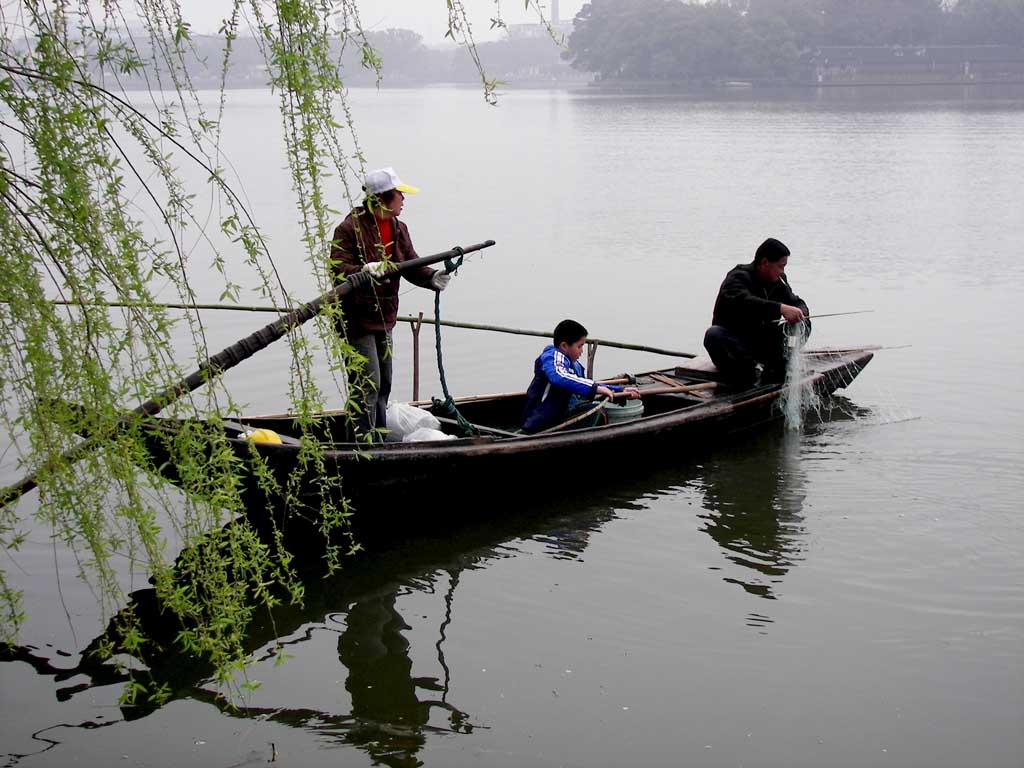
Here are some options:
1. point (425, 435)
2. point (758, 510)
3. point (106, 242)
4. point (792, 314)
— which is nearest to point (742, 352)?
point (792, 314)

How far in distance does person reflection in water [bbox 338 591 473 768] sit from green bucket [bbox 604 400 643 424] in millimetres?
2356

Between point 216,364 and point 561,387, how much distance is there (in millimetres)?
3290

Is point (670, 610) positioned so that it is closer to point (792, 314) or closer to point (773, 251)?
point (792, 314)

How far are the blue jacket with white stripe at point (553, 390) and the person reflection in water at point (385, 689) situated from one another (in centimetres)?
184

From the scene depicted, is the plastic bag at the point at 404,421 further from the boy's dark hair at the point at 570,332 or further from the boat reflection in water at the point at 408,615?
the boy's dark hair at the point at 570,332

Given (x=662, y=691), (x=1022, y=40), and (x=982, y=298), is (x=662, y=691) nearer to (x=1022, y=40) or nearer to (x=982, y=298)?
(x=982, y=298)

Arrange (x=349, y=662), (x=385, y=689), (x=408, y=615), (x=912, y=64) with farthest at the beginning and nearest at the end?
(x=912, y=64) → (x=408, y=615) → (x=349, y=662) → (x=385, y=689)

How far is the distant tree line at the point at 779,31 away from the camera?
8244 cm

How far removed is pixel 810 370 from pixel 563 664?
4672 millimetres

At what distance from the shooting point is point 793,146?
121ft

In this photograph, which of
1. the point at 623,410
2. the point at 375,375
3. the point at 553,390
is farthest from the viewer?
the point at 623,410

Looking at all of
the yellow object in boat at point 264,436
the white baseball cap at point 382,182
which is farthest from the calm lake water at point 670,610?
the white baseball cap at point 382,182

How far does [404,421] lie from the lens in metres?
7.36

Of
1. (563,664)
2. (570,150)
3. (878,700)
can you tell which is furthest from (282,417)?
(570,150)
